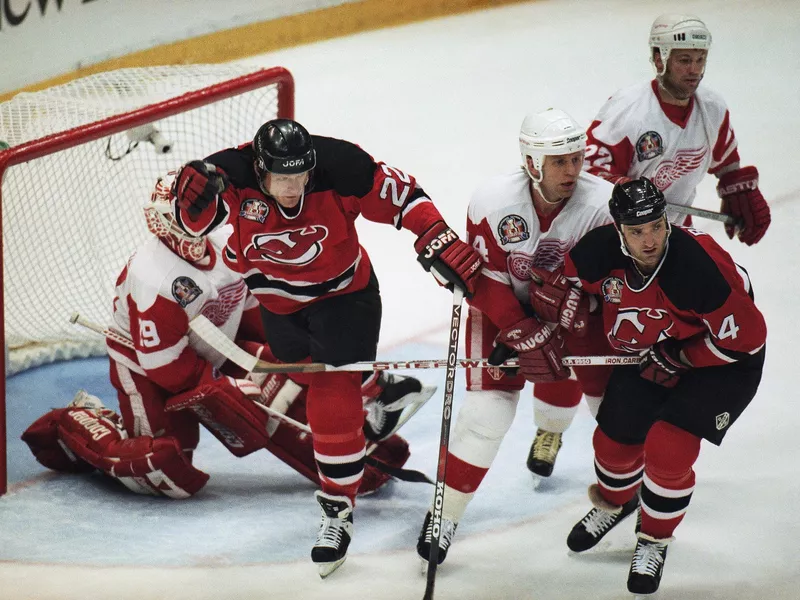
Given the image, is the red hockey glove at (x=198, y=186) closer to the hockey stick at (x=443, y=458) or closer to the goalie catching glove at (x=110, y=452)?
the hockey stick at (x=443, y=458)

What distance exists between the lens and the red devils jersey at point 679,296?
2527mm

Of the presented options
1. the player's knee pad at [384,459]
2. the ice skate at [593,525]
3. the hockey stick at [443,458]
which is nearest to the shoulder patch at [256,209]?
the hockey stick at [443,458]

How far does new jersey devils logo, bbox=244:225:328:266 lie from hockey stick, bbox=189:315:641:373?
27cm

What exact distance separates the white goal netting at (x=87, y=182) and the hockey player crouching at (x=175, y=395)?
1.41 feet

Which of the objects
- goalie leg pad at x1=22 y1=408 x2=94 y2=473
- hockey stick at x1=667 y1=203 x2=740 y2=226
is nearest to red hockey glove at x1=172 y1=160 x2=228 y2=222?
goalie leg pad at x1=22 y1=408 x2=94 y2=473

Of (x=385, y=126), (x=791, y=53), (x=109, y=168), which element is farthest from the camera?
(x=791, y=53)

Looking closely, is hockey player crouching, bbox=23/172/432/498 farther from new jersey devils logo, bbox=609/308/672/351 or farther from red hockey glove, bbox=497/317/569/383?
new jersey devils logo, bbox=609/308/672/351

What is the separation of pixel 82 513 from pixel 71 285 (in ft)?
3.39

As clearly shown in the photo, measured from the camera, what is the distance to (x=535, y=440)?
3412 millimetres

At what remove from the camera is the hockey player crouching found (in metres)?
3.27

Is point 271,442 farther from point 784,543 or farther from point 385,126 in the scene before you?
point 385,126

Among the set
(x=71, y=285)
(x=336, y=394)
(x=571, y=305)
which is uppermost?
(x=571, y=305)

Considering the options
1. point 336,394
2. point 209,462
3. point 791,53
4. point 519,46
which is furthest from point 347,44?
point 336,394

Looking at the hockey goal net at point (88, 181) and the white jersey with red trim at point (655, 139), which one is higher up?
the white jersey with red trim at point (655, 139)
